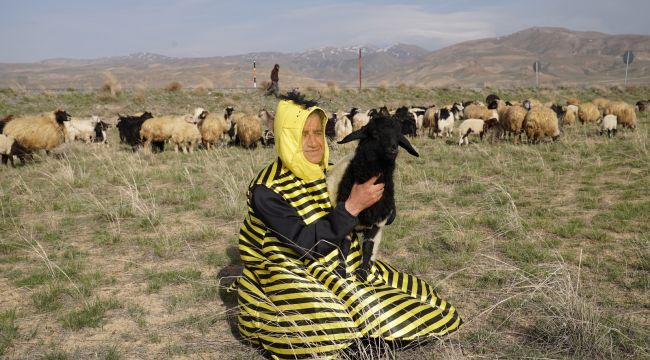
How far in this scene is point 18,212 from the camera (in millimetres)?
7523

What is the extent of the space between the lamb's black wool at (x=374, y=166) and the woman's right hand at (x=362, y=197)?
5.3 inches

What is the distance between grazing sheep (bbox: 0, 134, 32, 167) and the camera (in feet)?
38.2

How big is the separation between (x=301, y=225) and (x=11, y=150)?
12.0 meters

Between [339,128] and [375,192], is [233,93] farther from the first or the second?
[375,192]

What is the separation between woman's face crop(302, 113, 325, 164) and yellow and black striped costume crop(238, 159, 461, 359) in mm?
184

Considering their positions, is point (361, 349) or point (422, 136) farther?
point (422, 136)

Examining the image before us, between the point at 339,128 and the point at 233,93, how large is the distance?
45.3ft

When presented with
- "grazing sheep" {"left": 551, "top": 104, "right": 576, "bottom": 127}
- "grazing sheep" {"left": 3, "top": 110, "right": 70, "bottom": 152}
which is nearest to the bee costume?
"grazing sheep" {"left": 3, "top": 110, "right": 70, "bottom": 152}

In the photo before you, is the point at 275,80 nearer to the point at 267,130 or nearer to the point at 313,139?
the point at 267,130

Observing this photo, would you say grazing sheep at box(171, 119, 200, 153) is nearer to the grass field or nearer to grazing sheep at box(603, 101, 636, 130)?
the grass field

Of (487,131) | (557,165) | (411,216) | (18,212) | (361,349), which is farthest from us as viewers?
(487,131)

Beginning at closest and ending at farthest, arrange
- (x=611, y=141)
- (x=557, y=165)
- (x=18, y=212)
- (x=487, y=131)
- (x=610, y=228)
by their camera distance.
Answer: (x=610, y=228) → (x=18, y=212) → (x=557, y=165) → (x=611, y=141) → (x=487, y=131)

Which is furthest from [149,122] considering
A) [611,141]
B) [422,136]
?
[611,141]

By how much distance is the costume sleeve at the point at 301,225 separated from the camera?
119 inches
